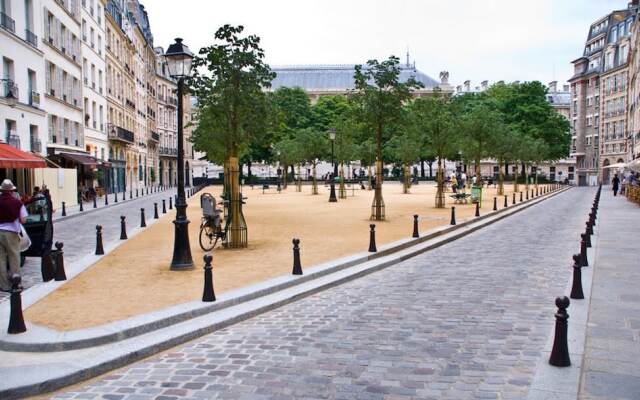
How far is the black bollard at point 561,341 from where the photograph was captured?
532 cm

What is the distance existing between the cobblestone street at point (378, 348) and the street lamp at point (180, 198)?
9.92 feet

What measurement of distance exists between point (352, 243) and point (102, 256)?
5969 millimetres

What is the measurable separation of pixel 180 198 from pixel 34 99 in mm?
22667

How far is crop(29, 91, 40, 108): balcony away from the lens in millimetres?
28734

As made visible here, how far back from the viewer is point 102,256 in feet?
40.7

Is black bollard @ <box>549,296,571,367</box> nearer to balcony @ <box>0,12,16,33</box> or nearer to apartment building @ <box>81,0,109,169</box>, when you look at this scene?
balcony @ <box>0,12,16,33</box>

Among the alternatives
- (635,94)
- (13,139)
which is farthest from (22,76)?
(635,94)

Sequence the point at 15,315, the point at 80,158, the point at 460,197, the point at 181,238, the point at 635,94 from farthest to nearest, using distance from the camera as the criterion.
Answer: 1. the point at 635,94
2. the point at 80,158
3. the point at 460,197
4. the point at 181,238
5. the point at 15,315

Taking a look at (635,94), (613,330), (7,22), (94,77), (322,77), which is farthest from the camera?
(322,77)

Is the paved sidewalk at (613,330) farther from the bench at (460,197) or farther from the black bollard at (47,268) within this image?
the bench at (460,197)

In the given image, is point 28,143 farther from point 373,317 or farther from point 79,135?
point 373,317

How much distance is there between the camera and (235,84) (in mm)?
14773

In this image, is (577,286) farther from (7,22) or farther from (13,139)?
(7,22)

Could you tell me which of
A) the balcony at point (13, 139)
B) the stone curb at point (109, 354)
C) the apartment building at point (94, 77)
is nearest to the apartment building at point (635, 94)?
the apartment building at point (94, 77)
